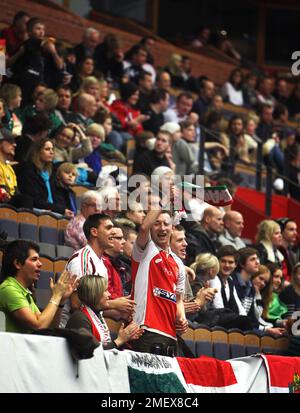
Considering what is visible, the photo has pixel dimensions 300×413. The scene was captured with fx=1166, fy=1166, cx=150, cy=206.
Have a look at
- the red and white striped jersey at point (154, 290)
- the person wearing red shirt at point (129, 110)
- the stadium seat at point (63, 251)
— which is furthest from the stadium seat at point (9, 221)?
the person wearing red shirt at point (129, 110)

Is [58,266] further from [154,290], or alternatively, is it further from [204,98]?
[204,98]

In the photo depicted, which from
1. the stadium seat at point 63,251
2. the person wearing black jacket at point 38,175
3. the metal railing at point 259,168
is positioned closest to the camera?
the stadium seat at point 63,251

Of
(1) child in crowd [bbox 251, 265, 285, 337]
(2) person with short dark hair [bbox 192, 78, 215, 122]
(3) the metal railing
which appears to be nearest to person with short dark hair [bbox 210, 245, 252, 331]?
(1) child in crowd [bbox 251, 265, 285, 337]

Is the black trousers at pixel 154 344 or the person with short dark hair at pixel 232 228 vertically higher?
the person with short dark hair at pixel 232 228

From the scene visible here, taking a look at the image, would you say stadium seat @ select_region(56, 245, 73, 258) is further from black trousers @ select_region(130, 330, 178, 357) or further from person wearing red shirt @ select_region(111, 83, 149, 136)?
person wearing red shirt @ select_region(111, 83, 149, 136)

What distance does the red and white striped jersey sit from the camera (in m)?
7.86

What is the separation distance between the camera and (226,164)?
14.1 metres

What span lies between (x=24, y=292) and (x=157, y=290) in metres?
1.20

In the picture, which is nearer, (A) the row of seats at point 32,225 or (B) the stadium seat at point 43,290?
(B) the stadium seat at point 43,290

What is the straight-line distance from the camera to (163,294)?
7922 millimetres

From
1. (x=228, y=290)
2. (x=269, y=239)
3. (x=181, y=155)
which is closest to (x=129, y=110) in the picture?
(x=181, y=155)

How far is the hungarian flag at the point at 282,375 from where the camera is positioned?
7.73 metres
